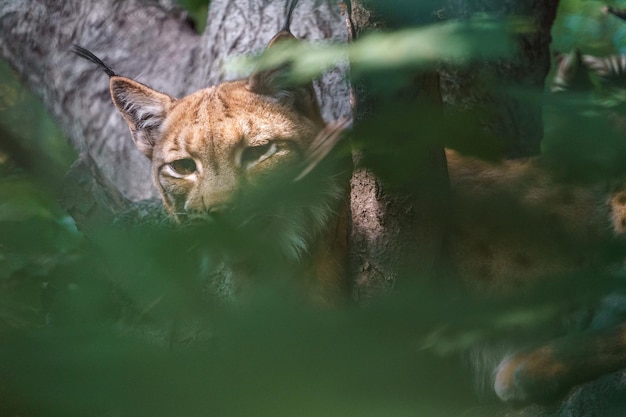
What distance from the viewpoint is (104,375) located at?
1.79 ft

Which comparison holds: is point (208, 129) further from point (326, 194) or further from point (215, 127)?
point (326, 194)

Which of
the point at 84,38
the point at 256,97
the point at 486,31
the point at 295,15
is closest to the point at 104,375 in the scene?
the point at 486,31

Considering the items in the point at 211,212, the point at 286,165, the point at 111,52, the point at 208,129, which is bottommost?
the point at 111,52

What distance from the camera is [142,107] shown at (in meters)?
2.78

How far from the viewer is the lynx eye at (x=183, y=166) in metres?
2.54

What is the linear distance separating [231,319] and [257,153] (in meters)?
1.84

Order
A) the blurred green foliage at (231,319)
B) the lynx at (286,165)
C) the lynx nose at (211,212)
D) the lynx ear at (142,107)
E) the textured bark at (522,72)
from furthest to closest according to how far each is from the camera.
A: the lynx ear at (142,107) < the textured bark at (522,72) < the lynx at (286,165) < the lynx nose at (211,212) < the blurred green foliage at (231,319)

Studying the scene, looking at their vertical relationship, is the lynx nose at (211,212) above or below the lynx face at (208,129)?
above

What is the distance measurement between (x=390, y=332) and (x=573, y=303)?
20 centimetres

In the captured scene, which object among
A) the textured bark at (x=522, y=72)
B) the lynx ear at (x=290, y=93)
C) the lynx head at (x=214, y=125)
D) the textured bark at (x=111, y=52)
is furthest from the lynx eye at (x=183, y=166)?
the textured bark at (x=111, y=52)

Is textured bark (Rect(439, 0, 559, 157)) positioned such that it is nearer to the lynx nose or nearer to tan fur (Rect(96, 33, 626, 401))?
tan fur (Rect(96, 33, 626, 401))

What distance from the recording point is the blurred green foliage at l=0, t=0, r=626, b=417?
554mm

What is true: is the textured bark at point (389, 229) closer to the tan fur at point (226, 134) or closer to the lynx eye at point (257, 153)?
the tan fur at point (226, 134)

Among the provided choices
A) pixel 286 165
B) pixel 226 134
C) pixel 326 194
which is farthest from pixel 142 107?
pixel 326 194
